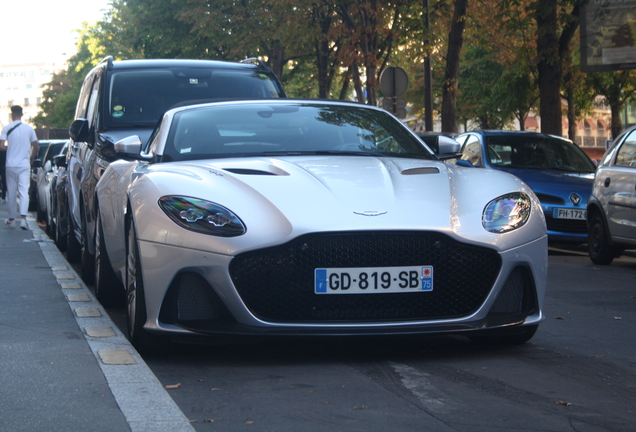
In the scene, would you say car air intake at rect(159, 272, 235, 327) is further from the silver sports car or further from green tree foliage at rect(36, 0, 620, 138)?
green tree foliage at rect(36, 0, 620, 138)

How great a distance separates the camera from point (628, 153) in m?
11.3

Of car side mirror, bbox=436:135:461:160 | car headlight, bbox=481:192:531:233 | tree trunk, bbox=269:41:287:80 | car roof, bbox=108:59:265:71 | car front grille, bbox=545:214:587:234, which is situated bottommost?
car front grille, bbox=545:214:587:234

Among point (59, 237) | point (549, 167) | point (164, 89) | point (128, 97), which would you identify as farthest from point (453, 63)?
point (128, 97)

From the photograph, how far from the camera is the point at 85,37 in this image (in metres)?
89.9

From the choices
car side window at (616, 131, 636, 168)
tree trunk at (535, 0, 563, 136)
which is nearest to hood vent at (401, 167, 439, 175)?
car side window at (616, 131, 636, 168)

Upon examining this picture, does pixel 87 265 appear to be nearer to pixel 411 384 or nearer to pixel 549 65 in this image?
pixel 411 384

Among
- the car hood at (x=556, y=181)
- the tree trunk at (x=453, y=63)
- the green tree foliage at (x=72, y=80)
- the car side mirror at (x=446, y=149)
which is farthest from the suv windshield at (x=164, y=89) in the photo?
the green tree foliage at (x=72, y=80)

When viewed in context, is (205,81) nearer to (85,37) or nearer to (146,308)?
(146,308)

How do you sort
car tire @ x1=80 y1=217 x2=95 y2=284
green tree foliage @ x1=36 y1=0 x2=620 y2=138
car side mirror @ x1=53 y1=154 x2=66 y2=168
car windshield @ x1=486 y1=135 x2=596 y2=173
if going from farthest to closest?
1. green tree foliage @ x1=36 y1=0 x2=620 y2=138
2. car windshield @ x1=486 y1=135 x2=596 y2=173
3. car side mirror @ x1=53 y1=154 x2=66 y2=168
4. car tire @ x1=80 y1=217 x2=95 y2=284

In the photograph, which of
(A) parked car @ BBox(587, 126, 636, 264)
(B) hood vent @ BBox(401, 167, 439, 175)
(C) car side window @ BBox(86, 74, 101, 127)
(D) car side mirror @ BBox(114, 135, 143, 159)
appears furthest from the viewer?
(A) parked car @ BBox(587, 126, 636, 264)

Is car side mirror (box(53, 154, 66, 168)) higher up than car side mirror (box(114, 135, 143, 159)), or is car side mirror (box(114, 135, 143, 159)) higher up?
car side mirror (box(114, 135, 143, 159))

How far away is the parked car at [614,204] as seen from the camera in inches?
432

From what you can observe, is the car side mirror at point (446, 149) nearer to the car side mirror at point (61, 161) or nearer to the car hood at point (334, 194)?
the car hood at point (334, 194)

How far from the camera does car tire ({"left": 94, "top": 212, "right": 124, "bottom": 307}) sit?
7332mm
